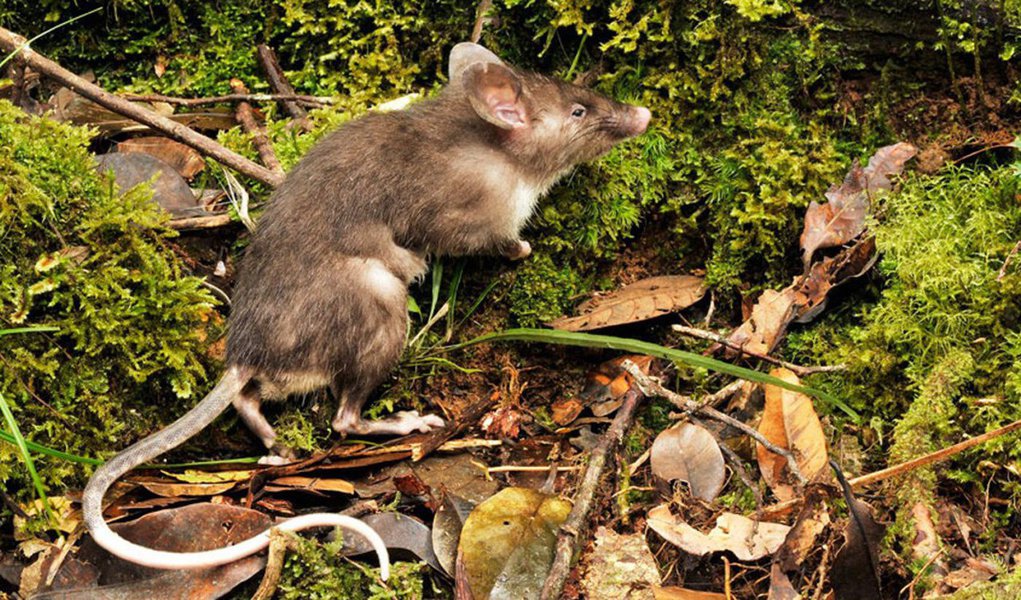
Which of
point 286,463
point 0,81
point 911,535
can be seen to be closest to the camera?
point 911,535

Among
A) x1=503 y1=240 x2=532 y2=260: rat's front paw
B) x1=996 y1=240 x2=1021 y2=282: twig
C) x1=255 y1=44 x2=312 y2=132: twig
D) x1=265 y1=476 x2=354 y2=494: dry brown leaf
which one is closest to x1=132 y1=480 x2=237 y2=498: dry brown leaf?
x1=265 y1=476 x2=354 y2=494: dry brown leaf

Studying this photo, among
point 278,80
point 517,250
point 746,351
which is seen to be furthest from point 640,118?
point 278,80

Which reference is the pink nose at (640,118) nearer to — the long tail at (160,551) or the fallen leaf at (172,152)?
the fallen leaf at (172,152)

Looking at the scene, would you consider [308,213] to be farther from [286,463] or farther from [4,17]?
[4,17]

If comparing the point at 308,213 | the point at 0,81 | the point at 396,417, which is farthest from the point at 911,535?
the point at 0,81

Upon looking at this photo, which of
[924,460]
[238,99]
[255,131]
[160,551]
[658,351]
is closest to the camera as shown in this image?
[924,460]

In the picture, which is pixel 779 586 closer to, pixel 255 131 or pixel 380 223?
pixel 380 223

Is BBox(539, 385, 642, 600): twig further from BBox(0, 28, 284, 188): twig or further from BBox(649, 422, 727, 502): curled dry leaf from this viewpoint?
BBox(0, 28, 284, 188): twig
